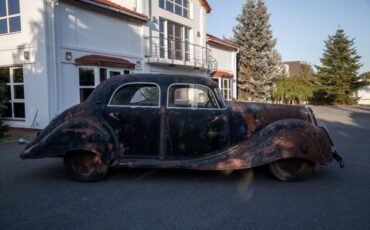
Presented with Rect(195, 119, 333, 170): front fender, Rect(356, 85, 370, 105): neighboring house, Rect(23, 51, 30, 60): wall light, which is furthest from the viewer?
Rect(356, 85, 370, 105): neighboring house

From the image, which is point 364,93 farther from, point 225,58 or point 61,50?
point 61,50

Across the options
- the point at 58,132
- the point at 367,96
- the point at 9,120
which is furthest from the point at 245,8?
the point at 58,132

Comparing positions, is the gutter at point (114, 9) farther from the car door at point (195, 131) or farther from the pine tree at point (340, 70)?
the pine tree at point (340, 70)

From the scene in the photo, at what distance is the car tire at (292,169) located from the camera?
18.3 feet

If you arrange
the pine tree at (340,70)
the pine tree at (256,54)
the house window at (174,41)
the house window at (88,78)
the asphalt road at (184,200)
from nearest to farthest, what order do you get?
the asphalt road at (184,200)
the house window at (88,78)
the house window at (174,41)
the pine tree at (256,54)
the pine tree at (340,70)

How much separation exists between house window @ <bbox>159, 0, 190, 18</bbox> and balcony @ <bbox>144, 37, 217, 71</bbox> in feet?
6.26

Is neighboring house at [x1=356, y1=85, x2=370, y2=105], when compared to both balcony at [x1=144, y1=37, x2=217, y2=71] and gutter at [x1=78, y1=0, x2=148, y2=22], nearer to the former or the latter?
balcony at [x1=144, y1=37, x2=217, y2=71]

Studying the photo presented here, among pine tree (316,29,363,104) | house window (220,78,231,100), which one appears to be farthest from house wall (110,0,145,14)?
pine tree (316,29,363,104)

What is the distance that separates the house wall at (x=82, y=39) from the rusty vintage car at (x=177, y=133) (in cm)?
722

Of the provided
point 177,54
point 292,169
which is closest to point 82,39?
point 177,54

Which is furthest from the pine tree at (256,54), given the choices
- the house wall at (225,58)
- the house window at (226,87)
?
the house window at (226,87)

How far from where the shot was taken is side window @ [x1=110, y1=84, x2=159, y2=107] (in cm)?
592

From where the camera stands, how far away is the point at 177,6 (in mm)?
20844

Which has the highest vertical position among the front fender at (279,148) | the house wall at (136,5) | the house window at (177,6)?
the house window at (177,6)
